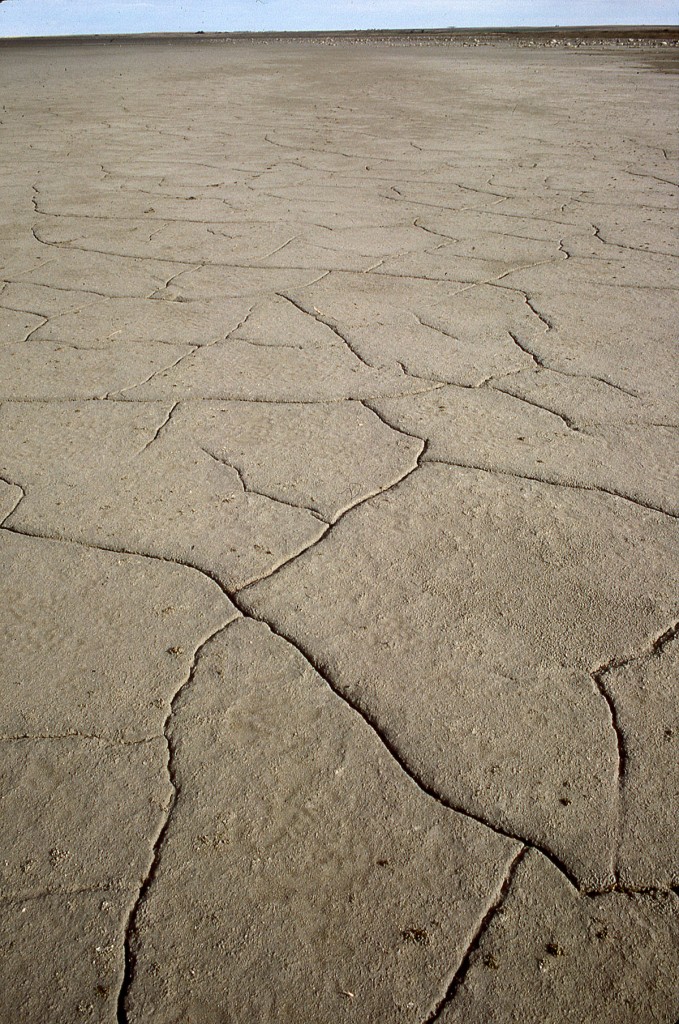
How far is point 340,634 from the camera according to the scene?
152 cm

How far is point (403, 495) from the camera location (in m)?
1.93

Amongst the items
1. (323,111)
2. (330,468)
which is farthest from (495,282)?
(323,111)

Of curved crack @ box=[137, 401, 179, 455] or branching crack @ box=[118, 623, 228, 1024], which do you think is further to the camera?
curved crack @ box=[137, 401, 179, 455]

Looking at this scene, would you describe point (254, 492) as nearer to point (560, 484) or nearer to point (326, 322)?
point (560, 484)

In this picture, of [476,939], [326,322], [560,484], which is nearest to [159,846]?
[476,939]

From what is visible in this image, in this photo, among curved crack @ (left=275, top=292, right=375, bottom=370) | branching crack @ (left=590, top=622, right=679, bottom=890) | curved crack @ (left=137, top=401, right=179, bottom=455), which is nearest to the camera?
branching crack @ (left=590, top=622, right=679, bottom=890)

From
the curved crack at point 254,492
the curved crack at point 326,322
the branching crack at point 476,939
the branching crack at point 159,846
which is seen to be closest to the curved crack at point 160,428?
the curved crack at point 254,492

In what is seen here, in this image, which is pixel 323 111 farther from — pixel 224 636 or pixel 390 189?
pixel 224 636

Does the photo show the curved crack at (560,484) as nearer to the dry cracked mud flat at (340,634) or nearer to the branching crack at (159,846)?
the dry cracked mud flat at (340,634)

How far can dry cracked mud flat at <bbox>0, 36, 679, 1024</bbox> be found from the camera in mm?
1042

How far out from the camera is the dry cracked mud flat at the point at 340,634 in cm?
104

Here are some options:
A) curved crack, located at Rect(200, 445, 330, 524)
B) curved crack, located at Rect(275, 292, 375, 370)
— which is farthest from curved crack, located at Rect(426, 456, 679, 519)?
curved crack, located at Rect(275, 292, 375, 370)

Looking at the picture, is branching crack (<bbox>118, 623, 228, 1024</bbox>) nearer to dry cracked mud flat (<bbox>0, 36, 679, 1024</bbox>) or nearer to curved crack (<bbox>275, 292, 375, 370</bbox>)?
dry cracked mud flat (<bbox>0, 36, 679, 1024</bbox>)

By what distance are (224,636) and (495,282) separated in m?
2.16
